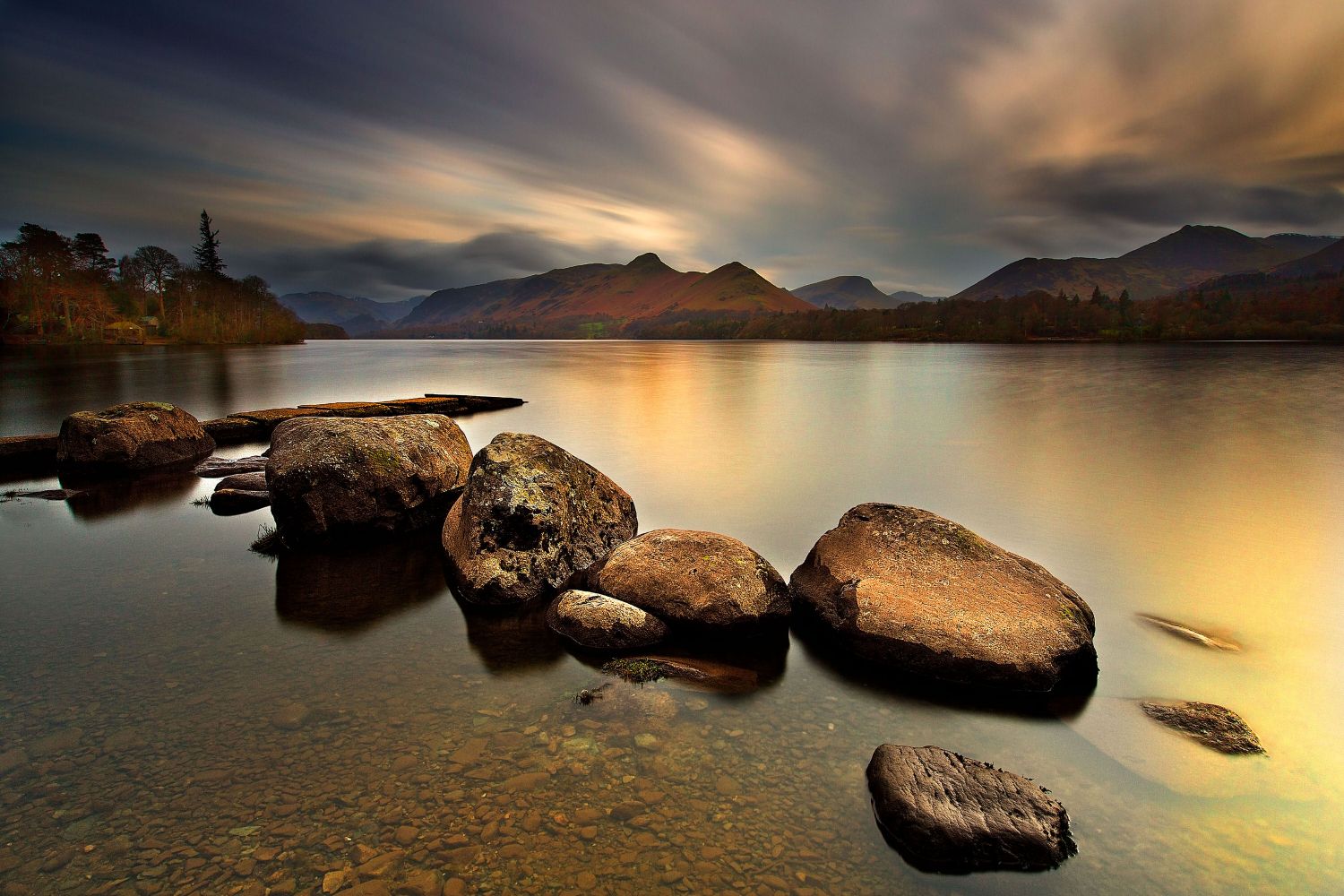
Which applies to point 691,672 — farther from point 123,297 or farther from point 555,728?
point 123,297

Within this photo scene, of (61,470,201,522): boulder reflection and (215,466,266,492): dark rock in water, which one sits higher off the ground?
(215,466,266,492): dark rock in water

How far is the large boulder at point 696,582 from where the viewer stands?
753cm

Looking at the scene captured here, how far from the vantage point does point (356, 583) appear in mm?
9133

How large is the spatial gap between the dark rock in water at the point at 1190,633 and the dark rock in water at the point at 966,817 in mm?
5092

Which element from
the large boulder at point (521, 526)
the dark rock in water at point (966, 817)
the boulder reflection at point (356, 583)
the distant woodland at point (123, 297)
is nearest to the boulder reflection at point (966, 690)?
the dark rock in water at point (966, 817)

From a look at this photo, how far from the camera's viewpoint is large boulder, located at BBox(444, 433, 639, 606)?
8.59m

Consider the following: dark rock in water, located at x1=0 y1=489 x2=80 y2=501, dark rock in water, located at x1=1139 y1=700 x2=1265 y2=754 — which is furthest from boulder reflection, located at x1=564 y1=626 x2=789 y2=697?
dark rock in water, located at x1=0 y1=489 x2=80 y2=501

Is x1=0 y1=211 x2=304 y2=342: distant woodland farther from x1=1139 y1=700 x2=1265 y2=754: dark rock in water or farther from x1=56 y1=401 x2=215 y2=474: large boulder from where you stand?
x1=1139 y1=700 x2=1265 y2=754: dark rock in water

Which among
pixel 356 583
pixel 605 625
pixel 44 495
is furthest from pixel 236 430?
pixel 605 625

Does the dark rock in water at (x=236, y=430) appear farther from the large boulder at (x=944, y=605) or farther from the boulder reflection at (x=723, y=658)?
the large boulder at (x=944, y=605)

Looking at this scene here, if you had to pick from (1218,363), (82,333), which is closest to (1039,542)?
(1218,363)

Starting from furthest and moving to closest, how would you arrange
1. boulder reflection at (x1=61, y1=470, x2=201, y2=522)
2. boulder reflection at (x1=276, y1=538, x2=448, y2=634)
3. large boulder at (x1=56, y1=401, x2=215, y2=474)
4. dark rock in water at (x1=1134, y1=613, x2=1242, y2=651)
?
large boulder at (x1=56, y1=401, x2=215, y2=474), boulder reflection at (x1=61, y1=470, x2=201, y2=522), boulder reflection at (x1=276, y1=538, x2=448, y2=634), dark rock in water at (x1=1134, y1=613, x2=1242, y2=651)

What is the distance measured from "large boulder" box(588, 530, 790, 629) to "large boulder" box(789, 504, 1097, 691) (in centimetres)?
77

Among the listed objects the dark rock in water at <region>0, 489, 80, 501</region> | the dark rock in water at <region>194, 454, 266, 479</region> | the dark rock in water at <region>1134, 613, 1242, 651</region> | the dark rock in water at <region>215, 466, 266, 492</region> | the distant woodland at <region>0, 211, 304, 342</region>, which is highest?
the distant woodland at <region>0, 211, 304, 342</region>
